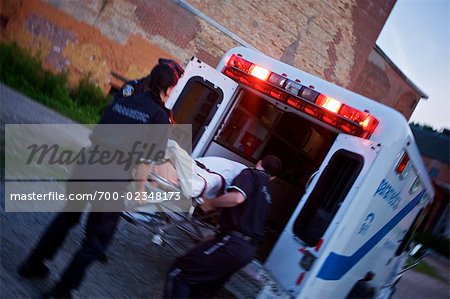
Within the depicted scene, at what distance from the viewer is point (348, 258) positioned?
4.44m

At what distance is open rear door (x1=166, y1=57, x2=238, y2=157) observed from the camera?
220 inches

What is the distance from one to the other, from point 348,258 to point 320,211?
1.82 feet

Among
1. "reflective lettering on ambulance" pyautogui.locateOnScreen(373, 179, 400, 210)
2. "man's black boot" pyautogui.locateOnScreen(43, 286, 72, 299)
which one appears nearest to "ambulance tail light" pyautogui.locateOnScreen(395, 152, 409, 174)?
"reflective lettering on ambulance" pyautogui.locateOnScreen(373, 179, 400, 210)

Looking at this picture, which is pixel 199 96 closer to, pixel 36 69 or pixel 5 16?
pixel 36 69

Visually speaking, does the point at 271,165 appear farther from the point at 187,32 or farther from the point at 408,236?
the point at 187,32

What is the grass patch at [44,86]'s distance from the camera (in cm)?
1016

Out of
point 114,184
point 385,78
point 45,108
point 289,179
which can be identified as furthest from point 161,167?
point 385,78

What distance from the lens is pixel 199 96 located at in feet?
19.0

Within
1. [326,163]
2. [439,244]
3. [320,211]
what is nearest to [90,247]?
[320,211]

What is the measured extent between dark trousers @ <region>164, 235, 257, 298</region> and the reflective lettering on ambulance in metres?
1.51

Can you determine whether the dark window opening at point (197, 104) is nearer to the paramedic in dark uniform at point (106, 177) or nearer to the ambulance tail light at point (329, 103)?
the ambulance tail light at point (329, 103)

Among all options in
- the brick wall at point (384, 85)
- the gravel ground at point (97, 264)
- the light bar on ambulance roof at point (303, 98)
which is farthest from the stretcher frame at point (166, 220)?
the brick wall at point (384, 85)

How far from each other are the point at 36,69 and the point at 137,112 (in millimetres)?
8858

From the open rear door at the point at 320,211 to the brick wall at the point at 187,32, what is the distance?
10.3 metres
